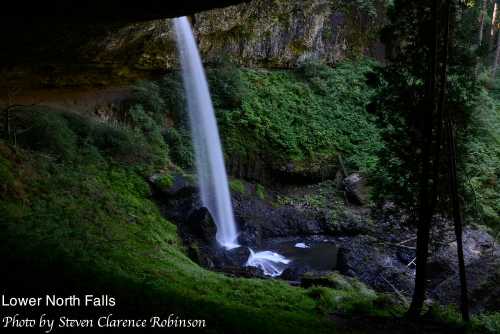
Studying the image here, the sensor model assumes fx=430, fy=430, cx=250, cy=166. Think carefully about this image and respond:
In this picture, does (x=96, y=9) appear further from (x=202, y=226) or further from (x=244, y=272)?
(x=202, y=226)

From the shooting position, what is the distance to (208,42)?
60.6ft

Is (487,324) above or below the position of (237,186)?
below

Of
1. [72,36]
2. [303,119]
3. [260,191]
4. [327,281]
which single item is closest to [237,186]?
[260,191]

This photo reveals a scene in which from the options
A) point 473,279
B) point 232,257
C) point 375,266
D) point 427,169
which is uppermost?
point 232,257

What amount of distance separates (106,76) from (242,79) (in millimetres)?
6369

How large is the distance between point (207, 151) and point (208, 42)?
4.96 meters

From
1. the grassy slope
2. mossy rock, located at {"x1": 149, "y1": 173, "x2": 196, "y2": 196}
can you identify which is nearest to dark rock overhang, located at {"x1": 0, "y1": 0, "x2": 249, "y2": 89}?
the grassy slope

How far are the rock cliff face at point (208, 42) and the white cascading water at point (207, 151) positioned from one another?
60cm

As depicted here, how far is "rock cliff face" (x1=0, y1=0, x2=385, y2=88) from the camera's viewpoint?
1216 centimetres

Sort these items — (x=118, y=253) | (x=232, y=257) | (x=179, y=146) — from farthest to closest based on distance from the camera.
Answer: (x=179, y=146) < (x=232, y=257) < (x=118, y=253)

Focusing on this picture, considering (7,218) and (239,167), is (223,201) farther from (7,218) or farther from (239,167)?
(7,218)

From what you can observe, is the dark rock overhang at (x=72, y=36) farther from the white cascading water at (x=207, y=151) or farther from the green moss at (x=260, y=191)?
the green moss at (x=260, y=191)

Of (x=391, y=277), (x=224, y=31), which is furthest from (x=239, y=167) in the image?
(x=391, y=277)

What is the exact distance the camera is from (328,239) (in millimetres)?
15602
